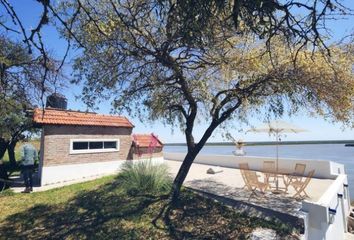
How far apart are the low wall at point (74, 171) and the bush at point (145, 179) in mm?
3836

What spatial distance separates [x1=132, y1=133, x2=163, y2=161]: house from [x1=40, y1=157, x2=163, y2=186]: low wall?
5.50ft

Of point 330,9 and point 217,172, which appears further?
point 217,172

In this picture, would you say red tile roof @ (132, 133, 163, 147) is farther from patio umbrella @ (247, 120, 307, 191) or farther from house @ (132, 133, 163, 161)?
patio umbrella @ (247, 120, 307, 191)

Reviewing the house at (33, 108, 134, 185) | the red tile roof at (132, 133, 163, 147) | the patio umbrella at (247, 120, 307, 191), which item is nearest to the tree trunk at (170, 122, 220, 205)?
the patio umbrella at (247, 120, 307, 191)

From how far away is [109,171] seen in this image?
1941 centimetres

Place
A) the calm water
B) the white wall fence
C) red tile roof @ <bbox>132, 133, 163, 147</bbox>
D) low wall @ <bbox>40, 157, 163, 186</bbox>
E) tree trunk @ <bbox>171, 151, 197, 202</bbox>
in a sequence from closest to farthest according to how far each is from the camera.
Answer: the white wall fence → tree trunk @ <bbox>171, 151, 197, 202</bbox> → low wall @ <bbox>40, 157, 163, 186</bbox> → red tile roof @ <bbox>132, 133, 163, 147</bbox> → the calm water

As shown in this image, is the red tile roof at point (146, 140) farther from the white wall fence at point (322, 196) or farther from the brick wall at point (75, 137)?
the white wall fence at point (322, 196)

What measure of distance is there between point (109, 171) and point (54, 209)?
7.58m

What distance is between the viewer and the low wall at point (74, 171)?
16158 millimetres

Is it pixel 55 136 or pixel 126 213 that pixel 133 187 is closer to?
pixel 126 213

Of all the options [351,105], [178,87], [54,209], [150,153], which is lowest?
[54,209]

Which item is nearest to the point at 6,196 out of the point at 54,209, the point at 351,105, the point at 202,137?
the point at 54,209

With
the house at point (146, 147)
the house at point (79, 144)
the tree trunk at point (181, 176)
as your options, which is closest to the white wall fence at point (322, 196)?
the house at point (146, 147)

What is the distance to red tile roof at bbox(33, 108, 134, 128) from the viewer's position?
53.9ft
